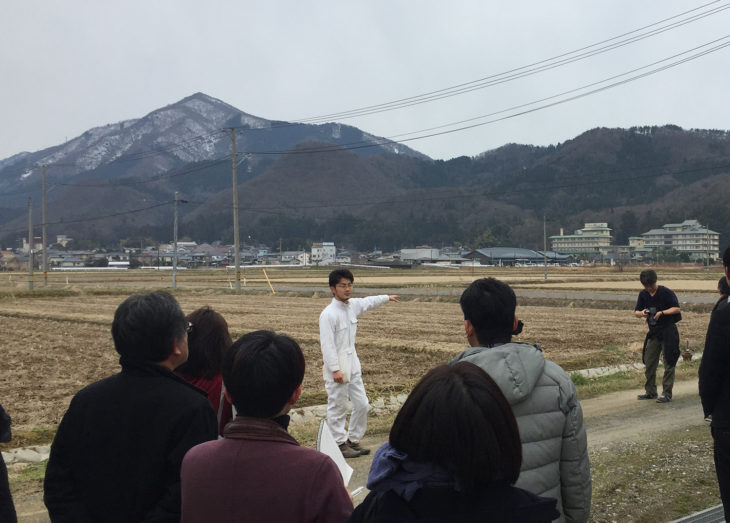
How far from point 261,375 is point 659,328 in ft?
25.8

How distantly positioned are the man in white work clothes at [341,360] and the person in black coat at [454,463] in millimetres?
4421

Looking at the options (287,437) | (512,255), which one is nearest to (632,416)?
(287,437)

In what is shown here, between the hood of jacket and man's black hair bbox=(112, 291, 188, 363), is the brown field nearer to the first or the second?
man's black hair bbox=(112, 291, 188, 363)

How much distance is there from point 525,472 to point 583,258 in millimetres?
109178

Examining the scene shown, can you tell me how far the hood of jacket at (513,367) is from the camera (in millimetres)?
2373

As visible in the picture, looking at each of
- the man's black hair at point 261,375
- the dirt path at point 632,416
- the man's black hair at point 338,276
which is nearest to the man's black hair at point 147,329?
the man's black hair at point 261,375

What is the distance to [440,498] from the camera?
166 cm

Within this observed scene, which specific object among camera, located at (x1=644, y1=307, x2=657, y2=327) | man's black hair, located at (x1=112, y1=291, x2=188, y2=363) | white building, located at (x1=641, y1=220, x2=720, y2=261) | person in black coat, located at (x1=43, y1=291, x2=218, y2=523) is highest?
white building, located at (x1=641, y1=220, x2=720, y2=261)

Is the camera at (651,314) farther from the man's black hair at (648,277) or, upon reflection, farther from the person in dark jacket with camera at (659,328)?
the man's black hair at (648,277)

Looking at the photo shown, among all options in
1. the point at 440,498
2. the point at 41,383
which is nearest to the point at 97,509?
the point at 440,498

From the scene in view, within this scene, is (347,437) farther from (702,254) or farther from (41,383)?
(702,254)

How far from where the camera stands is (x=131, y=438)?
7.79ft

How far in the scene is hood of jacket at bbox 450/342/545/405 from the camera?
2373mm

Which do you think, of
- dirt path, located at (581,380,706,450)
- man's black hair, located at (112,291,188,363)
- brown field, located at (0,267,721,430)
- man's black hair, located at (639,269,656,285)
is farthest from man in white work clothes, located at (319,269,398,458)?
man's black hair, located at (639,269,656,285)
